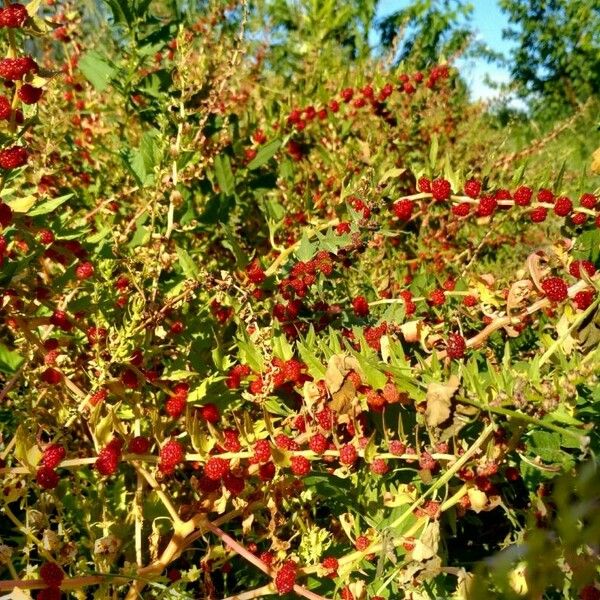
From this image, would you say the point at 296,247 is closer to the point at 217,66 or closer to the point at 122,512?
the point at 122,512

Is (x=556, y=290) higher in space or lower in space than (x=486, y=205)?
lower

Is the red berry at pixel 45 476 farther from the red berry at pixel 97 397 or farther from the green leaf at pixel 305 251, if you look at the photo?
the green leaf at pixel 305 251

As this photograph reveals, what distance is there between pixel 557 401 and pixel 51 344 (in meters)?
0.78

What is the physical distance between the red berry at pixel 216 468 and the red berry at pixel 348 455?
0.55 ft

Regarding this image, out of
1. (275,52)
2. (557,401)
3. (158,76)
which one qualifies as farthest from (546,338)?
(275,52)

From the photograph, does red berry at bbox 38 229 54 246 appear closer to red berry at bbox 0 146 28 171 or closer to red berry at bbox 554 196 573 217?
red berry at bbox 0 146 28 171

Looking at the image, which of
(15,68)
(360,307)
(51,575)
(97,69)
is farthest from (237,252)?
(97,69)

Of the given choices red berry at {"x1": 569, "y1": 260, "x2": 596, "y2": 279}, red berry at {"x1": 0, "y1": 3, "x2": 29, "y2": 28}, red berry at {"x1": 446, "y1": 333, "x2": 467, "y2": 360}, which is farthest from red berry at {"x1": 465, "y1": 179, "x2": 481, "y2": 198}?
red berry at {"x1": 0, "y1": 3, "x2": 29, "y2": 28}

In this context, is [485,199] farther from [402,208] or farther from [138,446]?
[138,446]

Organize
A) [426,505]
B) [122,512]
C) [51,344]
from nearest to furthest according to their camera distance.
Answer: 1. [426,505]
2. [51,344]
3. [122,512]

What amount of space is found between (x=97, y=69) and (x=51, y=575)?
1.26m

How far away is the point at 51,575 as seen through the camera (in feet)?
2.76

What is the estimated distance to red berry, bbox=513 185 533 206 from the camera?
48.3 inches

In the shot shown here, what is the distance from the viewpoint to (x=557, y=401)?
2.68 ft
